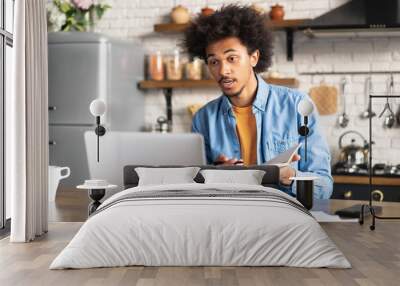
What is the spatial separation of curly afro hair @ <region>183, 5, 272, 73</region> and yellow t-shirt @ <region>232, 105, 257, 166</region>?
438 mm

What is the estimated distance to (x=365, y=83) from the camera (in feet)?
21.7

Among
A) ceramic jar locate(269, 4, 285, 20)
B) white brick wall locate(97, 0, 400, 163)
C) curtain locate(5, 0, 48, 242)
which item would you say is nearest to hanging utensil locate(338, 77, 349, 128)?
white brick wall locate(97, 0, 400, 163)

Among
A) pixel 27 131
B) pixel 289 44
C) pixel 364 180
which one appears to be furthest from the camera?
pixel 289 44

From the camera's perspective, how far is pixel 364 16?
20.1 feet

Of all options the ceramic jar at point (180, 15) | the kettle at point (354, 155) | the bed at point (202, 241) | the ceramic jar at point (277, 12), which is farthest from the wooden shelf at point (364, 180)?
the bed at point (202, 241)

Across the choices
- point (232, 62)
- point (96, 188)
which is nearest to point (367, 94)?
point (232, 62)

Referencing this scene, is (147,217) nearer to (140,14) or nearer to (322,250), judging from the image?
(322,250)

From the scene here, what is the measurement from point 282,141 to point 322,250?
1.91 meters

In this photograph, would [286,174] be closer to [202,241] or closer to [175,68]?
[202,241]

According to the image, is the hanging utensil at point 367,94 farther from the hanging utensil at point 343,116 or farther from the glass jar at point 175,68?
the glass jar at point 175,68

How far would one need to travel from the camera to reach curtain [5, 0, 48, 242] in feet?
14.6

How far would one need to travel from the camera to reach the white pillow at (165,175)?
177 inches

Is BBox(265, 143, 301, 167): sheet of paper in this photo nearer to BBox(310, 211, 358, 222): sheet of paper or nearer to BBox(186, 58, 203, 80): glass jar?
BBox(310, 211, 358, 222): sheet of paper

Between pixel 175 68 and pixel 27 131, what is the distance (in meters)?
A: 2.56
